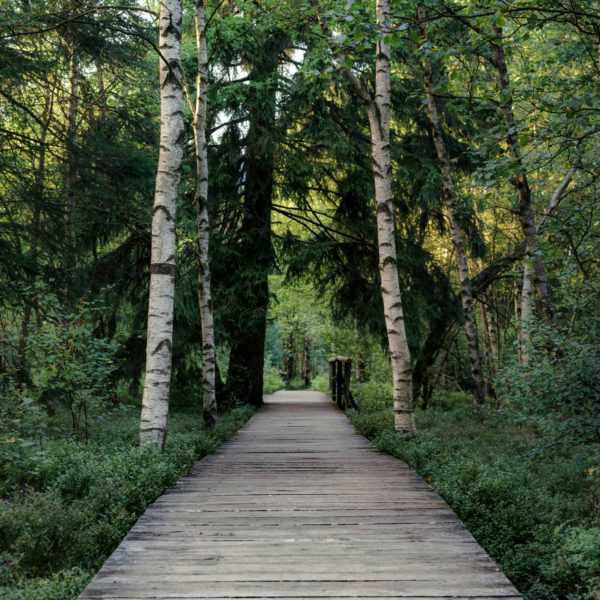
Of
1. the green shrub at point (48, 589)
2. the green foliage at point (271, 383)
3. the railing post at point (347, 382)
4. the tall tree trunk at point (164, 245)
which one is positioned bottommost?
the green foliage at point (271, 383)

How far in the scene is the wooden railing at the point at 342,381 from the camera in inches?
671

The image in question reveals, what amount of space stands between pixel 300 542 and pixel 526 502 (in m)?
2.40

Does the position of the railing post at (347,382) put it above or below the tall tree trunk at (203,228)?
below

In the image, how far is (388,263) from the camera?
30.4 feet

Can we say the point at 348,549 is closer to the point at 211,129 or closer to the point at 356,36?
the point at 356,36

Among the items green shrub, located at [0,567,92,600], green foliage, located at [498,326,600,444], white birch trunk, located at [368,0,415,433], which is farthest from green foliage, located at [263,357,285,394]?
green shrub, located at [0,567,92,600]

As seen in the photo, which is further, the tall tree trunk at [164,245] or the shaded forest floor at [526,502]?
the tall tree trunk at [164,245]

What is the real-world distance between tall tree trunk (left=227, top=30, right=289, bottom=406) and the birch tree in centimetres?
483

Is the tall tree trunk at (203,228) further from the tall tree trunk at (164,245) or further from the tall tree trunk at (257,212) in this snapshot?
the tall tree trunk at (257,212)

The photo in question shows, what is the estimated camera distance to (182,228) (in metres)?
12.7

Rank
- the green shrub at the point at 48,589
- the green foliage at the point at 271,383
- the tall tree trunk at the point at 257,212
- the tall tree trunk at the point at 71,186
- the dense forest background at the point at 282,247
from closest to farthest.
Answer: the green shrub at the point at 48,589 < the dense forest background at the point at 282,247 < the tall tree trunk at the point at 71,186 < the tall tree trunk at the point at 257,212 < the green foliage at the point at 271,383

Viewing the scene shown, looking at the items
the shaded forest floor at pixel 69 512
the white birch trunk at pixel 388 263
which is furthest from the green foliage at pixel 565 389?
the shaded forest floor at pixel 69 512

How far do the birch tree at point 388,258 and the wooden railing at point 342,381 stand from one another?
7.39m

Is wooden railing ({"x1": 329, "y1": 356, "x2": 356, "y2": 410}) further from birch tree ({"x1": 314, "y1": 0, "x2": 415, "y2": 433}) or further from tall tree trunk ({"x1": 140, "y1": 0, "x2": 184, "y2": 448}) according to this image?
tall tree trunk ({"x1": 140, "y1": 0, "x2": 184, "y2": 448})
